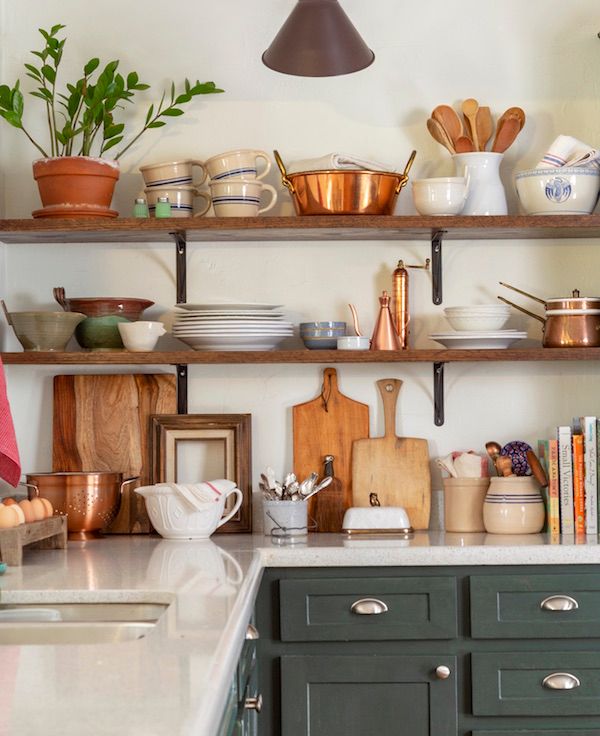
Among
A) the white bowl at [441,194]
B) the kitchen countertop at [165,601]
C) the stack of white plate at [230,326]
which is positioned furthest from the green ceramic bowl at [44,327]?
the white bowl at [441,194]

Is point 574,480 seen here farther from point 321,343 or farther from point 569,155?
point 569,155

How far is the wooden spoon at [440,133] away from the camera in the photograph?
3.06 metres

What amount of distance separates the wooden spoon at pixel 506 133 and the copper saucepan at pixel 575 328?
0.49m

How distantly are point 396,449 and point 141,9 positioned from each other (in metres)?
1.45

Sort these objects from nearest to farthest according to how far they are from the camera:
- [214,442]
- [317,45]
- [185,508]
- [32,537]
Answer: [32,537] < [317,45] < [185,508] < [214,442]

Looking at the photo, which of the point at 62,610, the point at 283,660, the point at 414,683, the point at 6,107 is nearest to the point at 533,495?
the point at 414,683

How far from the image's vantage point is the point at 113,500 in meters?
2.89

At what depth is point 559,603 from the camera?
2.56 m

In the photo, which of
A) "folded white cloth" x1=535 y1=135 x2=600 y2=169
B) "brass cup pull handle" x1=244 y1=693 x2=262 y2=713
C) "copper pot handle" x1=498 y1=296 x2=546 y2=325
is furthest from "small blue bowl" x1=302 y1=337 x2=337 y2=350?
"brass cup pull handle" x1=244 y1=693 x2=262 y2=713

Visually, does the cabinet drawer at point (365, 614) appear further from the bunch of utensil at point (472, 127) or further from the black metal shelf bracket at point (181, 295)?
the bunch of utensil at point (472, 127)

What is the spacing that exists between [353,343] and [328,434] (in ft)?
1.03

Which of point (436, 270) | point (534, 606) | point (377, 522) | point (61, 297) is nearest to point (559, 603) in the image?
point (534, 606)

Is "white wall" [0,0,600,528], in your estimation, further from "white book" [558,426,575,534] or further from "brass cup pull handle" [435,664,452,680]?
"brass cup pull handle" [435,664,452,680]

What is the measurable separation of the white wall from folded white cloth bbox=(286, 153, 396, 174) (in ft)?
0.62
